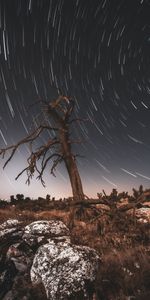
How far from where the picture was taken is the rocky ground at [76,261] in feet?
22.6

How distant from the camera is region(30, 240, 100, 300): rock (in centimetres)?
703

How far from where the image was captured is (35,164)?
14.6 meters

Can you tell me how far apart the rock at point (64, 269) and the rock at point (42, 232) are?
0.94 metres

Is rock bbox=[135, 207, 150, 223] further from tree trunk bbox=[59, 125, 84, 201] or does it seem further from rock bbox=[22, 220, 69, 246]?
rock bbox=[22, 220, 69, 246]

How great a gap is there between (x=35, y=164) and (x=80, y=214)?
3.27 metres

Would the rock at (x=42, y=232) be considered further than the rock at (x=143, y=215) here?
No

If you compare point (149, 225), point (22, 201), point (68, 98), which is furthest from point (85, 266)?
point (22, 201)

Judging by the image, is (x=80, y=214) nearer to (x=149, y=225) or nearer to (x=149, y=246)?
(x=149, y=225)

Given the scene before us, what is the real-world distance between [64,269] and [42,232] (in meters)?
2.34

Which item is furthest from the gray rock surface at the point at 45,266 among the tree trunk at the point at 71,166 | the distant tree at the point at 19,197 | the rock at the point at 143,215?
the distant tree at the point at 19,197

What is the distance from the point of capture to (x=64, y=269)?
7.43m

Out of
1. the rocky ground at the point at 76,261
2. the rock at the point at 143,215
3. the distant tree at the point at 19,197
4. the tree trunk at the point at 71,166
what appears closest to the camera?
the rocky ground at the point at 76,261

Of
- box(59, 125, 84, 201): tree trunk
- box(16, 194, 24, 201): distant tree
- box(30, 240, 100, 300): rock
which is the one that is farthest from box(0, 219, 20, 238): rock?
box(16, 194, 24, 201): distant tree

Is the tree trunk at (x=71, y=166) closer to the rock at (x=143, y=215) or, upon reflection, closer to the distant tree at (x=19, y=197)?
the rock at (x=143, y=215)
